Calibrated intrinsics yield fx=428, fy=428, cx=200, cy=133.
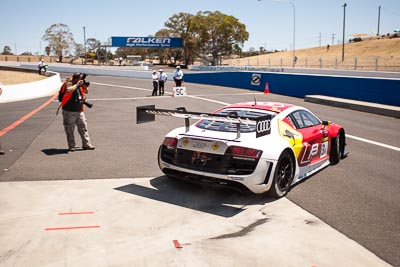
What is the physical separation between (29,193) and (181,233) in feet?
8.57

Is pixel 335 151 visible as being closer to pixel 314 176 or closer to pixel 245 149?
pixel 314 176

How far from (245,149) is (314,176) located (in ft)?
7.14

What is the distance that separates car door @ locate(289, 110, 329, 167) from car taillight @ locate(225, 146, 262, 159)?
3.81 feet

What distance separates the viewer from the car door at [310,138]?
684 cm

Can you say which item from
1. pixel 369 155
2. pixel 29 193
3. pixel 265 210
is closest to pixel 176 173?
pixel 265 210

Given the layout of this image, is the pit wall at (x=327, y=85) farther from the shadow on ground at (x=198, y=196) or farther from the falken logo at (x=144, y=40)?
the falken logo at (x=144, y=40)

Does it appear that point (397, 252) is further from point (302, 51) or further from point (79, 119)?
point (302, 51)

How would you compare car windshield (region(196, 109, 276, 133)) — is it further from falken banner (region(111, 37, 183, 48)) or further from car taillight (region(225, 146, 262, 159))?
falken banner (region(111, 37, 183, 48))

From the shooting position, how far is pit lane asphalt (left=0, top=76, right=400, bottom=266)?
5250 millimetres

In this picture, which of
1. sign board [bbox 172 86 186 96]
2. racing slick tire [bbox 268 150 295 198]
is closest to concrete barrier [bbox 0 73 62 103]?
sign board [bbox 172 86 186 96]

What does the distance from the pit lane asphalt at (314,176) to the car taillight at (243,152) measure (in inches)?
38.5

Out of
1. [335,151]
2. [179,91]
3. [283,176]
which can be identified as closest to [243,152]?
[283,176]

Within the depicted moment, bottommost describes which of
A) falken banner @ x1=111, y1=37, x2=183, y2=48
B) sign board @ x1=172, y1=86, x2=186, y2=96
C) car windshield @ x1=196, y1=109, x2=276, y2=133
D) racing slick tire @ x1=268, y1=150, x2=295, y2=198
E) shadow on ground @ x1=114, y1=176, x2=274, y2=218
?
shadow on ground @ x1=114, y1=176, x2=274, y2=218

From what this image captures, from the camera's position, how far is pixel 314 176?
289 inches
